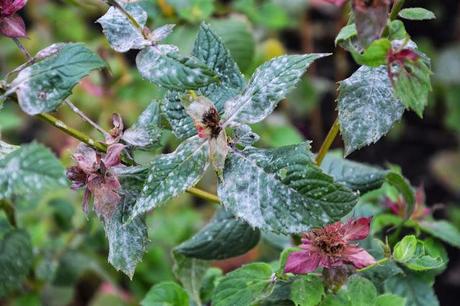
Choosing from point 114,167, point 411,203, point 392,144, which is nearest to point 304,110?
point 392,144

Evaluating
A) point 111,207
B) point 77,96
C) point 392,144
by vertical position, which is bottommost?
point 392,144

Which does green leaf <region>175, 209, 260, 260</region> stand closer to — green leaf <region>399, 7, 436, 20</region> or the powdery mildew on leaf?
the powdery mildew on leaf

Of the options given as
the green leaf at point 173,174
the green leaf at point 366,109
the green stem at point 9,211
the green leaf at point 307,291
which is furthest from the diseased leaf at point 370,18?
the green stem at point 9,211

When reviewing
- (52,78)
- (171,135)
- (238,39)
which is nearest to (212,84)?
(52,78)

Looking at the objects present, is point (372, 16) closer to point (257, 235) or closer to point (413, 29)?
point (257, 235)

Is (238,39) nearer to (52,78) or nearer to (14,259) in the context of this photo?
(14,259)

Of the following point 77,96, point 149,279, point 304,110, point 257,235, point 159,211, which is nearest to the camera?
point 257,235
